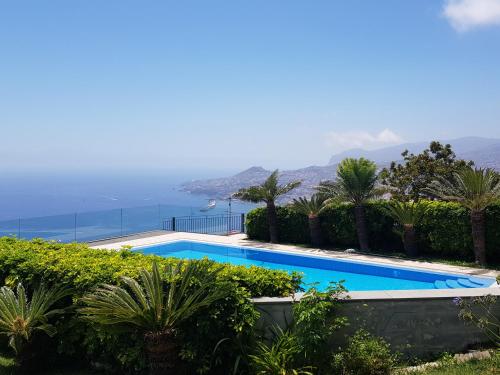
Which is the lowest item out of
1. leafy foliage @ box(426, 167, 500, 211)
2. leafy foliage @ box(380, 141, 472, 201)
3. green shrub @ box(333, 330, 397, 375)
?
green shrub @ box(333, 330, 397, 375)

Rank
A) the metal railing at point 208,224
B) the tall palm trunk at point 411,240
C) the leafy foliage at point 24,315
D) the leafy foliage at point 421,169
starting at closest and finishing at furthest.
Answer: the leafy foliage at point 24,315 < the tall palm trunk at point 411,240 < the leafy foliage at point 421,169 < the metal railing at point 208,224

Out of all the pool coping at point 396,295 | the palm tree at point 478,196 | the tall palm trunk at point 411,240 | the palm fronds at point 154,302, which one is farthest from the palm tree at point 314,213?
the palm fronds at point 154,302

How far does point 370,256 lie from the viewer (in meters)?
15.5

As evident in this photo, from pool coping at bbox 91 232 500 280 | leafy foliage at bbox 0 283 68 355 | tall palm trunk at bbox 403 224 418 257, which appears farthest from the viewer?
tall palm trunk at bbox 403 224 418 257

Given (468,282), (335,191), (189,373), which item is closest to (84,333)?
(189,373)

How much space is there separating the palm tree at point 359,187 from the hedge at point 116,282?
11.1 metres

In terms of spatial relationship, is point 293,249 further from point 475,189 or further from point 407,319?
point 407,319

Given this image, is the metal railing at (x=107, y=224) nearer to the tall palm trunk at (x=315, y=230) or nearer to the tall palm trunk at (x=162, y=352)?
the tall palm trunk at (x=315, y=230)

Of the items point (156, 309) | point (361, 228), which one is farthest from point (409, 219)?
point (156, 309)

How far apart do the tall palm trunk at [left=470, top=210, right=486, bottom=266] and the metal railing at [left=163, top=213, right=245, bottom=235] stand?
1207 cm

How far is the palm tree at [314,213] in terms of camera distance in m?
17.5

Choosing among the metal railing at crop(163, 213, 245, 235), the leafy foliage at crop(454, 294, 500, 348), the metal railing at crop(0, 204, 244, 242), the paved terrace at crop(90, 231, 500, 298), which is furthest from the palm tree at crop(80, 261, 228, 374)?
the metal railing at crop(163, 213, 245, 235)

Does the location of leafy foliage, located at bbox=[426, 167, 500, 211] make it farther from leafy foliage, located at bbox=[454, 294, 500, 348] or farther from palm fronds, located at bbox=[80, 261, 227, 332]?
palm fronds, located at bbox=[80, 261, 227, 332]

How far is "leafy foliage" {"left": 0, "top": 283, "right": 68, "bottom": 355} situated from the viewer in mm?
4980
